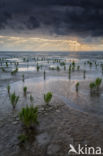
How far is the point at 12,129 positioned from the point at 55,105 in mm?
3565

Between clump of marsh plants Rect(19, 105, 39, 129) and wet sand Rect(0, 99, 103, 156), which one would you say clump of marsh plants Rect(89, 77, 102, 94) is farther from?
clump of marsh plants Rect(19, 105, 39, 129)

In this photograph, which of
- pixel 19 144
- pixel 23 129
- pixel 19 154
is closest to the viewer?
pixel 19 154

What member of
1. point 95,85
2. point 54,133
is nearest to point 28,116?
point 54,133

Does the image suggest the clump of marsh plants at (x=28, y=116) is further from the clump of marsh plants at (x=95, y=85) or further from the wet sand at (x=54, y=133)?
the clump of marsh plants at (x=95, y=85)

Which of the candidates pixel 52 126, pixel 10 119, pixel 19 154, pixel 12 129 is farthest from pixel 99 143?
pixel 10 119

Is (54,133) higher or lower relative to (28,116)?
lower

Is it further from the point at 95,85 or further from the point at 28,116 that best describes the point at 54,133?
the point at 95,85

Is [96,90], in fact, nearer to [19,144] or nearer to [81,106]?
[81,106]

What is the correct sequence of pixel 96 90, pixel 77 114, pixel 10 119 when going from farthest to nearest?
pixel 96 90
pixel 77 114
pixel 10 119

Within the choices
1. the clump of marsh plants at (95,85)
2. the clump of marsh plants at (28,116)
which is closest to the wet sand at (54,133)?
the clump of marsh plants at (28,116)

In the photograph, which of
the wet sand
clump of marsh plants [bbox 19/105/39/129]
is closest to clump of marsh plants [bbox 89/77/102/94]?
the wet sand

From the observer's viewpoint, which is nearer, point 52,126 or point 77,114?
point 52,126

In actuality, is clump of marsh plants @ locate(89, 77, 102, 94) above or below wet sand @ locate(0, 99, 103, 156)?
above

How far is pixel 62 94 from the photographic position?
460 inches
